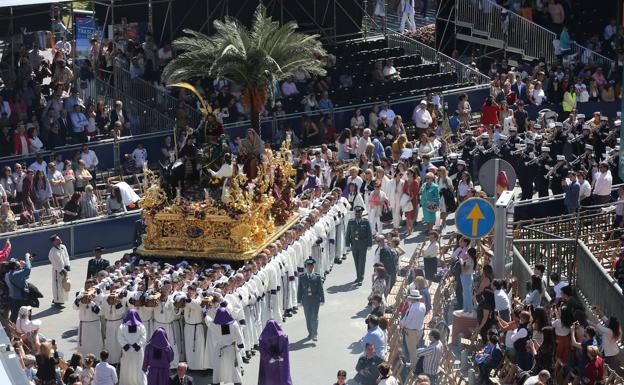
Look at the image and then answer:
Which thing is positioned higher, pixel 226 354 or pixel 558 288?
pixel 558 288

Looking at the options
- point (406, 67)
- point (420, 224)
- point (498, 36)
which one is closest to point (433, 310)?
point (420, 224)

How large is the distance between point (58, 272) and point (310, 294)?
5.70m

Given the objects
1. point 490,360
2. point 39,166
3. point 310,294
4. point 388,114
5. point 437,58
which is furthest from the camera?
point 437,58

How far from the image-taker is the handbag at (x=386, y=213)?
33375 mm

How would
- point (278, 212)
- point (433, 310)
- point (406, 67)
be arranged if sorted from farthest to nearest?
point (406, 67), point (278, 212), point (433, 310)

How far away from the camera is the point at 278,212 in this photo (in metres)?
30.6

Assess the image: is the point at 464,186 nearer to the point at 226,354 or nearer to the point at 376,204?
the point at 376,204

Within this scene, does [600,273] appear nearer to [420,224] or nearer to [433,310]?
[433,310]

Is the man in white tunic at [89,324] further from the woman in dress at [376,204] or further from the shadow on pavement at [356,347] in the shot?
the woman in dress at [376,204]

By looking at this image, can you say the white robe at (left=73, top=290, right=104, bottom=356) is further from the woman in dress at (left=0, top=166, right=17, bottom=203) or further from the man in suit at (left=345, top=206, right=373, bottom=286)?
the woman in dress at (left=0, top=166, right=17, bottom=203)

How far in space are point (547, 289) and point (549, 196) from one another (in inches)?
297

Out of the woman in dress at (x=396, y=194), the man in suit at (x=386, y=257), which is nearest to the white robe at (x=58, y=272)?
the man in suit at (x=386, y=257)

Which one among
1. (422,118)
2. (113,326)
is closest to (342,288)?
(113,326)

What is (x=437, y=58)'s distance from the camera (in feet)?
148
